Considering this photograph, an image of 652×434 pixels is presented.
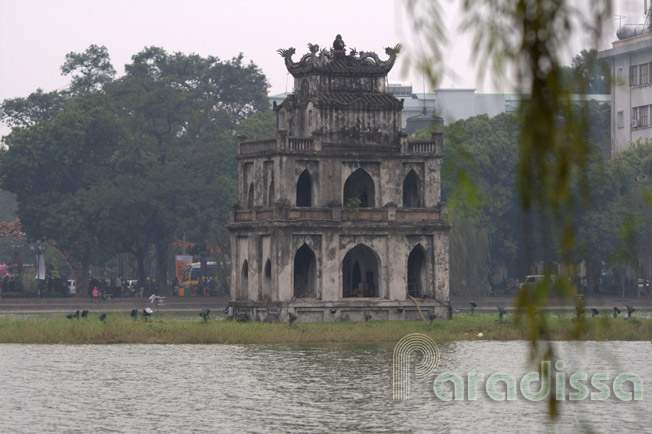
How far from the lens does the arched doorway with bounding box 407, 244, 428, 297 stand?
64.4 meters

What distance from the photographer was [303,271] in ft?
213

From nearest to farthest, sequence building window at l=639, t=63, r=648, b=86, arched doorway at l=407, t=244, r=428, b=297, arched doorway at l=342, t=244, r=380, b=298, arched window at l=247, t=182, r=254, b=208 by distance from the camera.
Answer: arched doorway at l=407, t=244, r=428, b=297
arched doorway at l=342, t=244, r=380, b=298
arched window at l=247, t=182, r=254, b=208
building window at l=639, t=63, r=648, b=86

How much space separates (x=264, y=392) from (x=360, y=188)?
99.3 ft

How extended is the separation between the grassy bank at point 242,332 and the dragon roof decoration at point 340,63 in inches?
Result: 614

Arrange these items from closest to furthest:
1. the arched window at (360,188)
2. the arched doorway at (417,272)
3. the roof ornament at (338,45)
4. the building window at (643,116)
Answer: the arched doorway at (417,272) < the arched window at (360,188) < the roof ornament at (338,45) < the building window at (643,116)

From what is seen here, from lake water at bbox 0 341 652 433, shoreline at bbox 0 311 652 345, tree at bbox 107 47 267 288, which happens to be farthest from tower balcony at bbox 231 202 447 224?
tree at bbox 107 47 267 288

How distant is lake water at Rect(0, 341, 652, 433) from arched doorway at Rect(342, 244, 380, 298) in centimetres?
1397

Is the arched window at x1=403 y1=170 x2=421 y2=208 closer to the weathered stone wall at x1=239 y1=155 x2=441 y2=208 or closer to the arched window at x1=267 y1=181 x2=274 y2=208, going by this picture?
the weathered stone wall at x1=239 y1=155 x2=441 y2=208

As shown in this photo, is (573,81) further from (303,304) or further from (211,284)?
(211,284)

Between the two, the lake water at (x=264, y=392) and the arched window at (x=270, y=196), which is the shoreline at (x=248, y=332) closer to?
the lake water at (x=264, y=392)

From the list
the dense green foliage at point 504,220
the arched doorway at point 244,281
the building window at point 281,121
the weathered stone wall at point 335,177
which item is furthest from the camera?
the dense green foliage at point 504,220

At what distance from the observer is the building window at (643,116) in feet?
351

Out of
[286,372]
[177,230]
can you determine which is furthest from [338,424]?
[177,230]

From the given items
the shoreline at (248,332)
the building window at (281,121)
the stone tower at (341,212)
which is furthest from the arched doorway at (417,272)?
the building window at (281,121)
